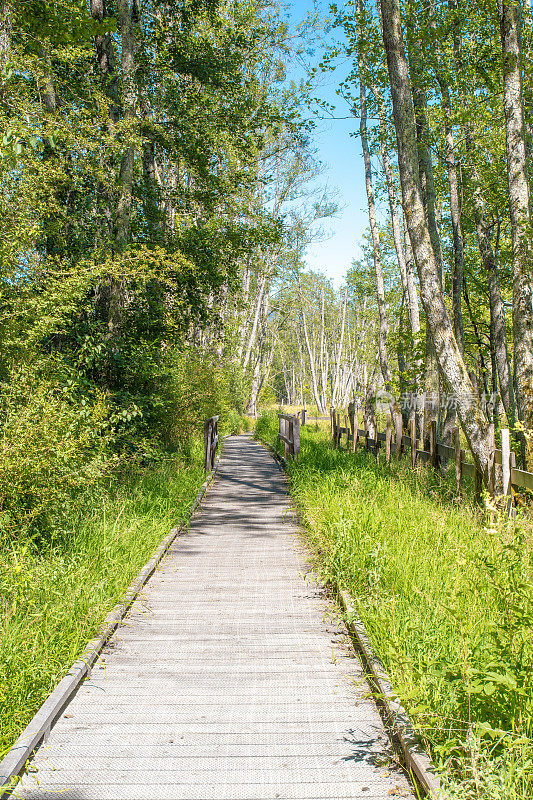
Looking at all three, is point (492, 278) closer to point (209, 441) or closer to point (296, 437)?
point (296, 437)

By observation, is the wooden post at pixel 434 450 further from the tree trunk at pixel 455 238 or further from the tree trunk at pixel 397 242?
the tree trunk at pixel 455 238

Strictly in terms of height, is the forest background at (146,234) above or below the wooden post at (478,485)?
above

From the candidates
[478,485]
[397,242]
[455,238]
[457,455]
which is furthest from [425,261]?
[397,242]

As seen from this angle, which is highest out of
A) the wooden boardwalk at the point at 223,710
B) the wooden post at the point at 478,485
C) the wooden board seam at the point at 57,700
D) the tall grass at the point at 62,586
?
the wooden post at the point at 478,485

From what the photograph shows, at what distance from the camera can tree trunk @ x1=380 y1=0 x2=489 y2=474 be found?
26.1ft

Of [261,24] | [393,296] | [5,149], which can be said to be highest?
[261,24]

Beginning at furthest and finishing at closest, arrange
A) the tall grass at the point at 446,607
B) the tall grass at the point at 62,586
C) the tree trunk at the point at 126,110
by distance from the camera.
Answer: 1. the tree trunk at the point at 126,110
2. the tall grass at the point at 62,586
3. the tall grass at the point at 446,607

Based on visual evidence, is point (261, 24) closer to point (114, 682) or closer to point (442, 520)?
point (442, 520)

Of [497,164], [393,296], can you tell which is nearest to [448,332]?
[497,164]

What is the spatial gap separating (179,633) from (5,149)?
432 centimetres

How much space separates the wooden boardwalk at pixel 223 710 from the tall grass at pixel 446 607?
Answer: 346 mm

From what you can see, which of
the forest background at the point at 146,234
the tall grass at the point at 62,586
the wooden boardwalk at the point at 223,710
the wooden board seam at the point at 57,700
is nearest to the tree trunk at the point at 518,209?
the forest background at the point at 146,234

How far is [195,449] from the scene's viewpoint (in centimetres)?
1667

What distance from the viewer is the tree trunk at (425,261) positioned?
7.96m
